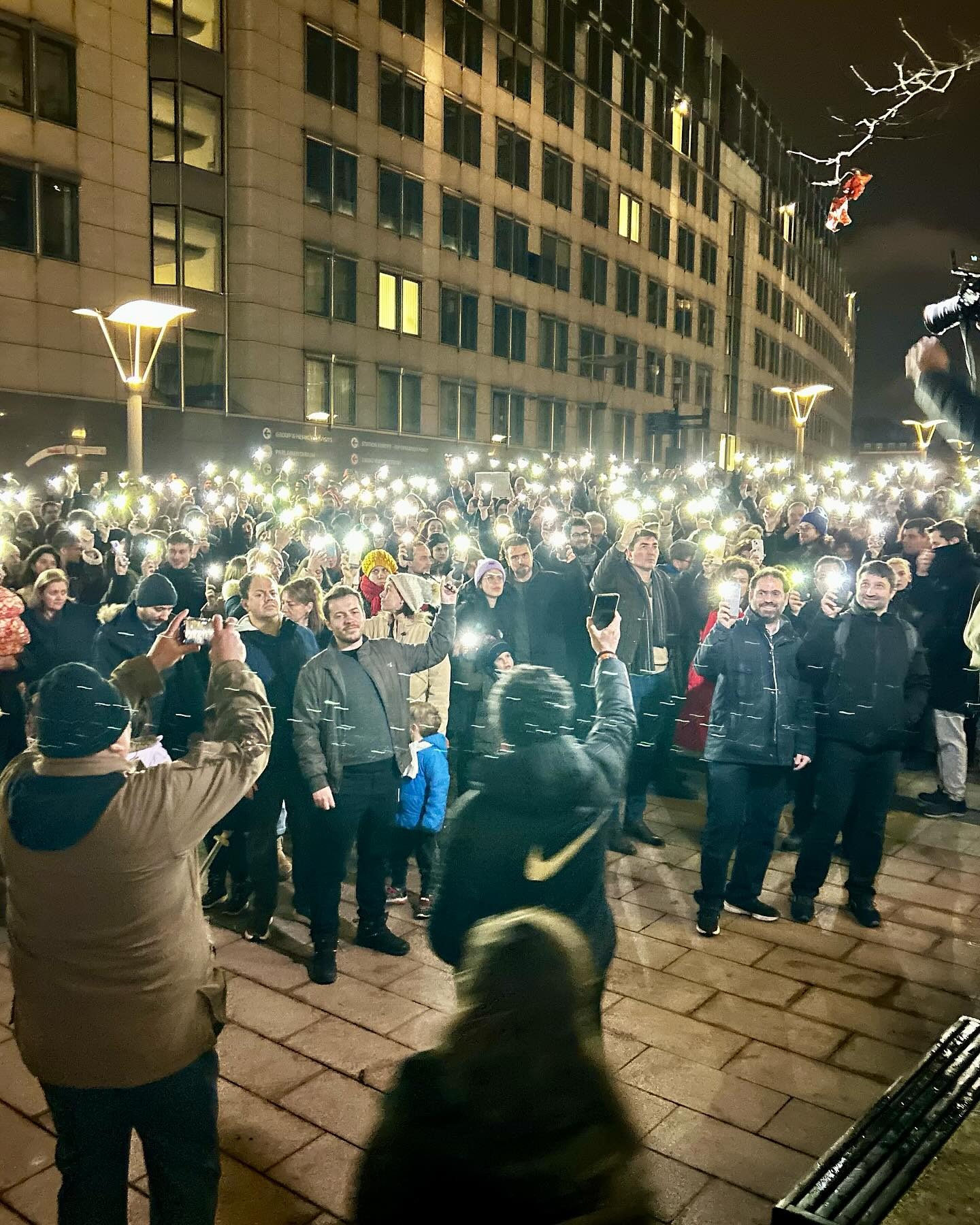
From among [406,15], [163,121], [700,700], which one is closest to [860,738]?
[700,700]

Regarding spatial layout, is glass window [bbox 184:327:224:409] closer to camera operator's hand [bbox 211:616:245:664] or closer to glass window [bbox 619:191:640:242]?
glass window [bbox 619:191:640:242]

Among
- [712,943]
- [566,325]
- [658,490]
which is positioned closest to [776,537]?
[712,943]

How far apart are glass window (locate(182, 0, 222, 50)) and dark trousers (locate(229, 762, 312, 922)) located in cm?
2833

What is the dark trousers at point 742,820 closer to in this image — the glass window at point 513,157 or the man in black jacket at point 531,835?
the man in black jacket at point 531,835

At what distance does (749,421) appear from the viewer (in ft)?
209

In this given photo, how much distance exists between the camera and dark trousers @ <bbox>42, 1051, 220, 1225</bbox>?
2.96 metres

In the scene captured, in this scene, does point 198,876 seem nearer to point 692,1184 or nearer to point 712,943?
point 692,1184

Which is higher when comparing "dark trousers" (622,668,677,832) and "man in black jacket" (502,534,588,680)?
"man in black jacket" (502,534,588,680)

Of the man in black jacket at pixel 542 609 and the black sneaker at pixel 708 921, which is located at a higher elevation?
the man in black jacket at pixel 542 609

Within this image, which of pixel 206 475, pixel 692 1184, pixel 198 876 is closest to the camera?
pixel 198 876

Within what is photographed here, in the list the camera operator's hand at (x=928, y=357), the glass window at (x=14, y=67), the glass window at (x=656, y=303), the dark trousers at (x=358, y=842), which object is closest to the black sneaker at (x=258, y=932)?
the dark trousers at (x=358, y=842)

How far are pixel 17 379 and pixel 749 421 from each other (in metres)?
47.1

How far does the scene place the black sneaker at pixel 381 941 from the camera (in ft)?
18.8

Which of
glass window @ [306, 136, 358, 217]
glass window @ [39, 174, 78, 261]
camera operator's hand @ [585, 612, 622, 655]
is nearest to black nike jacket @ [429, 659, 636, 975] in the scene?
camera operator's hand @ [585, 612, 622, 655]
